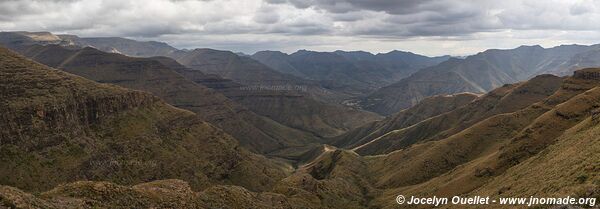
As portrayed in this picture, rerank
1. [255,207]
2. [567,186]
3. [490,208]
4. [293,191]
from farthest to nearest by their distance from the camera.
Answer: [293,191] < [255,207] < [490,208] < [567,186]

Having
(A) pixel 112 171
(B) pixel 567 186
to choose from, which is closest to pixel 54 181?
(A) pixel 112 171

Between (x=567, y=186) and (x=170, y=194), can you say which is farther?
(x=170, y=194)

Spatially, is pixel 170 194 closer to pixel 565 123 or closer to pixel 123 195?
pixel 123 195

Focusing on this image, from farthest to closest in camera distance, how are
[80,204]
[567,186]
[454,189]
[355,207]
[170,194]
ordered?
1. [355,207]
2. [454,189]
3. [170,194]
4. [80,204]
5. [567,186]

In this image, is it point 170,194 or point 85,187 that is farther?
point 170,194

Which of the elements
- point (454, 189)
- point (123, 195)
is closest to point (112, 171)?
point (123, 195)

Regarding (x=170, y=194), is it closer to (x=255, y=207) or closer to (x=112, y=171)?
(x=255, y=207)

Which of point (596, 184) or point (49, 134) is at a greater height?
point (596, 184)

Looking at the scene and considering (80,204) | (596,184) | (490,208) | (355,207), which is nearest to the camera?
(596,184)

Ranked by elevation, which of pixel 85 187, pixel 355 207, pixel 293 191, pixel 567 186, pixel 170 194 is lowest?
pixel 355 207
